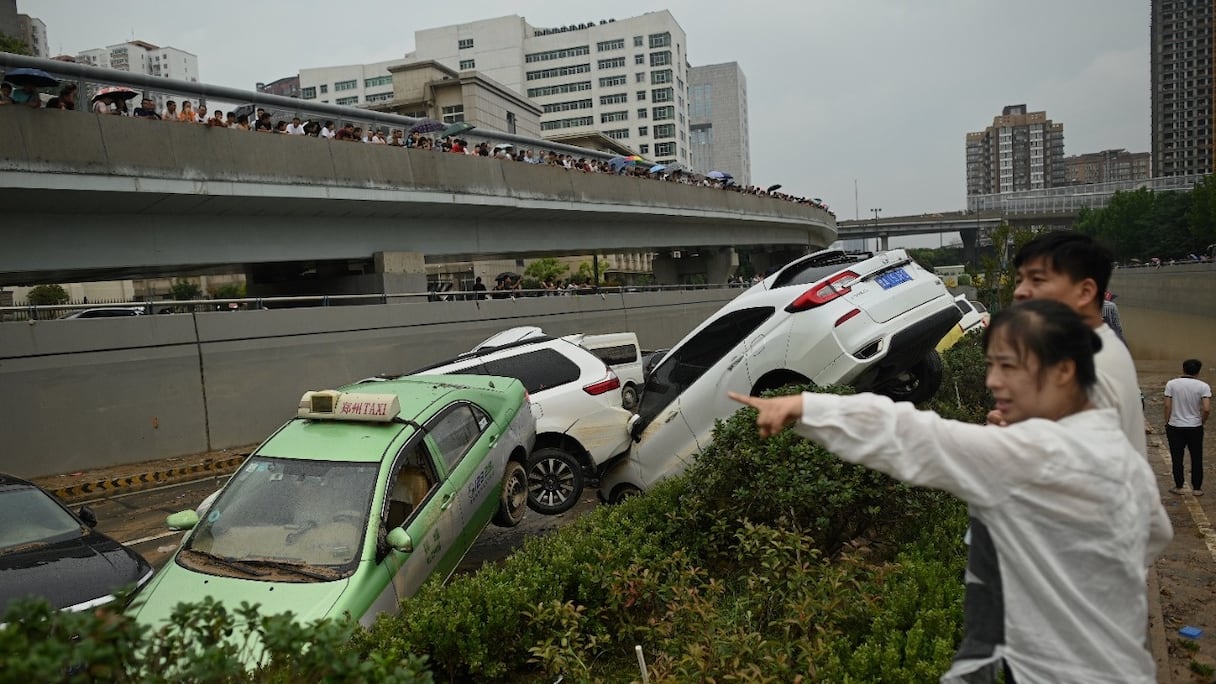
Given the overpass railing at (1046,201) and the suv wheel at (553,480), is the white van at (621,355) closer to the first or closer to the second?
the suv wheel at (553,480)

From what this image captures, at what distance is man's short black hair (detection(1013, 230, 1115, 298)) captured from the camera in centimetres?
301

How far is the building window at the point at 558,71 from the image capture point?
9906cm

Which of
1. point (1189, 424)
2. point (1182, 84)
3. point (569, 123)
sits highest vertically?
point (1182, 84)

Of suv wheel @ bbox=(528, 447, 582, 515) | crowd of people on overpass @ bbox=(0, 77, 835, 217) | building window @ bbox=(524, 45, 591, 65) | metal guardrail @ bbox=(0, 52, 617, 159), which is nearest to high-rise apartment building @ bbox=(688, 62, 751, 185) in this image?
building window @ bbox=(524, 45, 591, 65)

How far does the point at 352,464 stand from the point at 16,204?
12.3 metres

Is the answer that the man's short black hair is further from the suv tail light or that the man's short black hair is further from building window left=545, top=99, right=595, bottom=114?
building window left=545, top=99, right=595, bottom=114

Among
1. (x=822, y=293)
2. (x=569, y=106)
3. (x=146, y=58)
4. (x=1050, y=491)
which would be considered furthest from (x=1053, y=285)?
(x=146, y=58)

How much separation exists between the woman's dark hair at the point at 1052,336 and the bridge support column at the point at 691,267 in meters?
41.4

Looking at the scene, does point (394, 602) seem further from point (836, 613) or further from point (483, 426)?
point (836, 613)

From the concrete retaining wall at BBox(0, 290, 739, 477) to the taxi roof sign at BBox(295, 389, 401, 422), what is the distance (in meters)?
9.99

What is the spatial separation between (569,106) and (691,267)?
200 feet

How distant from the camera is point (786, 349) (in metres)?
8.05

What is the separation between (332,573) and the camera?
503cm

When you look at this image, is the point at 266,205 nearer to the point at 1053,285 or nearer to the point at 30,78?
the point at 30,78
